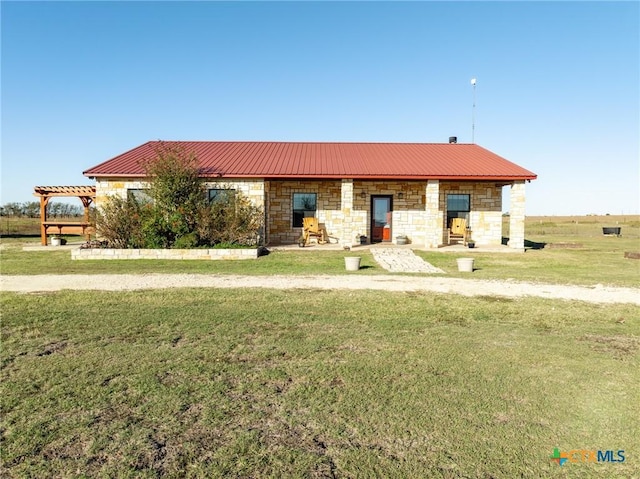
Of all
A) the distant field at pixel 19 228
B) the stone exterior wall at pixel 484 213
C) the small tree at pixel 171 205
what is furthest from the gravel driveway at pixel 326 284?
the distant field at pixel 19 228

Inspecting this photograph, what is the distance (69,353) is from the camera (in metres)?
4.51

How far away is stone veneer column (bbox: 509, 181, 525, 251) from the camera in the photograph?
1659cm

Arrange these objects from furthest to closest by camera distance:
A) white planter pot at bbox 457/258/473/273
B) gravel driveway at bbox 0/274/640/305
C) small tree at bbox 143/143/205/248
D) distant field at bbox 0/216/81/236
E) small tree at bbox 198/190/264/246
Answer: distant field at bbox 0/216/81/236 < small tree at bbox 198/190/264/246 < small tree at bbox 143/143/205/248 < white planter pot at bbox 457/258/473/273 < gravel driveway at bbox 0/274/640/305

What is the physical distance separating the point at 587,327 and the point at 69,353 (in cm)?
646

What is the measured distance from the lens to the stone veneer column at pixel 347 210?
1623cm

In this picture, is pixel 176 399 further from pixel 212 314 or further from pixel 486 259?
pixel 486 259

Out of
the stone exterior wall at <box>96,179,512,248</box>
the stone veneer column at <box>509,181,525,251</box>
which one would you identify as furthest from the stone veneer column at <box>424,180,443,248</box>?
the stone veneer column at <box>509,181,525,251</box>

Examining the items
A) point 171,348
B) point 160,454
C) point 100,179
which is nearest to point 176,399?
point 160,454

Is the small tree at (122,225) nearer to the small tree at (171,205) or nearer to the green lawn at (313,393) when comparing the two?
the small tree at (171,205)

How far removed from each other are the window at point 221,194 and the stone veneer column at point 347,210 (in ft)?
13.8

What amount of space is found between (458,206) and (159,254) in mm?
12324

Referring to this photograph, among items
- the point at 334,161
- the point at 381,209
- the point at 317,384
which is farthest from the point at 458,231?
the point at 317,384

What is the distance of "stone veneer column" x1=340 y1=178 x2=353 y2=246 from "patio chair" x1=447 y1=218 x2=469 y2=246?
14.8ft

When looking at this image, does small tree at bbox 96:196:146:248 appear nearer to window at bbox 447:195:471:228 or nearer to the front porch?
the front porch
